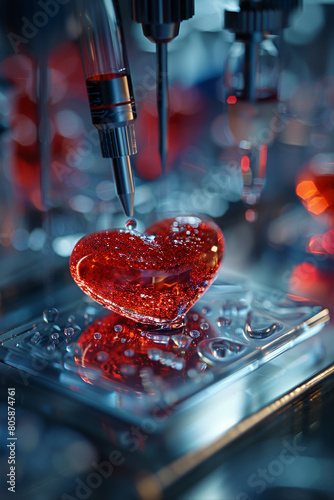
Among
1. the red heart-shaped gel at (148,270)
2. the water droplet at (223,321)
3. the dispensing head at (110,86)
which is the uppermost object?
the dispensing head at (110,86)

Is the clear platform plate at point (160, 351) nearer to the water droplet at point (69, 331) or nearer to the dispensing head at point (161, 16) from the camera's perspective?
the water droplet at point (69, 331)

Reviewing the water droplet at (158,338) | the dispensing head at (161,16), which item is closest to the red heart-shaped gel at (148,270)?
the water droplet at (158,338)

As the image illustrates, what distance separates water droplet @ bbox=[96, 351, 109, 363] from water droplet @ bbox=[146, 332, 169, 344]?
0.12ft

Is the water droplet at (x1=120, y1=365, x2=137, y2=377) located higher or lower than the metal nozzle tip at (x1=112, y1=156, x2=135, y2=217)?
lower

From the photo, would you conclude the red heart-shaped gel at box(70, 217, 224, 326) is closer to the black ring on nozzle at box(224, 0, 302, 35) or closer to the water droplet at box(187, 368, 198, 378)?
the water droplet at box(187, 368, 198, 378)

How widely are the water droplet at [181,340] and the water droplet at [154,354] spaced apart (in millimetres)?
18

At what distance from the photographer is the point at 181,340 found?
1.46ft

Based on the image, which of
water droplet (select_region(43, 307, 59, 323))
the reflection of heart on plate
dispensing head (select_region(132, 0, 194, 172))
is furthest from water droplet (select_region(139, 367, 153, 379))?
dispensing head (select_region(132, 0, 194, 172))

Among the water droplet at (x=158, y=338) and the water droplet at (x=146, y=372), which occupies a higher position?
the water droplet at (x=146, y=372)

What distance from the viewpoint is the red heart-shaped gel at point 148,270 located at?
0.44 metres

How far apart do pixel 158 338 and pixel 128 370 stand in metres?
0.04

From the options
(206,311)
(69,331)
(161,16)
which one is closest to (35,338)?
(69,331)

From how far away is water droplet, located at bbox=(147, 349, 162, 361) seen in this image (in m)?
0.43

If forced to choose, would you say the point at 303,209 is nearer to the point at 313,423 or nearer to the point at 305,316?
the point at 305,316
